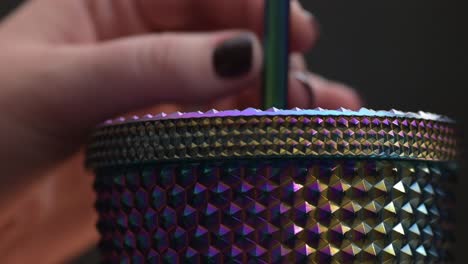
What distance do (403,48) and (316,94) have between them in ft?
1.05

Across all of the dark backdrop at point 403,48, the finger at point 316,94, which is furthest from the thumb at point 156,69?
the dark backdrop at point 403,48

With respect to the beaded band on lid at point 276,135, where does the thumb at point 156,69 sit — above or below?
below

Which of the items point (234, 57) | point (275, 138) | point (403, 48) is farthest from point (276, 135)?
point (403, 48)

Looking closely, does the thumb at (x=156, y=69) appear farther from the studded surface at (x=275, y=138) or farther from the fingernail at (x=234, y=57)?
the studded surface at (x=275, y=138)

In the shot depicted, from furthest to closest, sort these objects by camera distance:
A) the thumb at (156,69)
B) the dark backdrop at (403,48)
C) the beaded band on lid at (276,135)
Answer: the dark backdrop at (403,48)
the thumb at (156,69)
the beaded band on lid at (276,135)

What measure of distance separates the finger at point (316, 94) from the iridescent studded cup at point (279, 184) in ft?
0.92

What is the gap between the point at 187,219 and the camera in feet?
0.88

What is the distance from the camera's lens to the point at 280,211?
0.26 m

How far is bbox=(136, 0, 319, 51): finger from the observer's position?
652 mm

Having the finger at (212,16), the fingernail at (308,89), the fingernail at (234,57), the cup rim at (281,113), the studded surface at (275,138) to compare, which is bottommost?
the fingernail at (308,89)

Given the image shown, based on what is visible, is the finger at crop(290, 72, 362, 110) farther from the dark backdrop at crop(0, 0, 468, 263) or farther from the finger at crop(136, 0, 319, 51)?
the dark backdrop at crop(0, 0, 468, 263)

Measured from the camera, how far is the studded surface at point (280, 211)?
0.26m

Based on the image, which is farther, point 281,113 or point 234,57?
point 234,57

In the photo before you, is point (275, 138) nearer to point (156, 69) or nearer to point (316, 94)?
point (156, 69)
